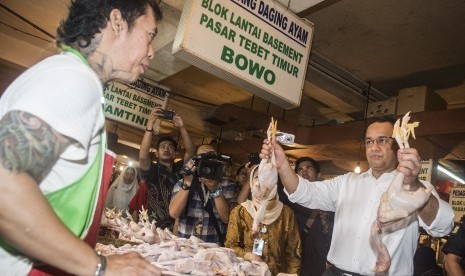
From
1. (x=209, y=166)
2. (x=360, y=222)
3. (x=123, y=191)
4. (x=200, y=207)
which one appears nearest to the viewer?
(x=360, y=222)

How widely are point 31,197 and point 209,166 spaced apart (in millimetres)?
2636

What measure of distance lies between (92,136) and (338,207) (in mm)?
2803

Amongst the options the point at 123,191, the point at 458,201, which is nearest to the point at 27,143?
the point at 123,191

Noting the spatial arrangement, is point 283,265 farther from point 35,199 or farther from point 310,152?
point 310,152

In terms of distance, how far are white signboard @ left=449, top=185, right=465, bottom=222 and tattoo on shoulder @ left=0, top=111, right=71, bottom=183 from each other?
37.4 feet

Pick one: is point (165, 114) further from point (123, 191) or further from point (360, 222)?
point (123, 191)

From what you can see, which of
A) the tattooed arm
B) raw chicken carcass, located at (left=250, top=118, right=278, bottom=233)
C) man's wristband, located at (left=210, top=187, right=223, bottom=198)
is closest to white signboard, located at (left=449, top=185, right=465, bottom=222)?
man's wristband, located at (left=210, top=187, right=223, bottom=198)

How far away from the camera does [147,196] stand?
5008 millimetres

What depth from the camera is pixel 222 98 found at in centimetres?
930

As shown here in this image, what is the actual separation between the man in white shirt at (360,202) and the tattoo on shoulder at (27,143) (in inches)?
79.1

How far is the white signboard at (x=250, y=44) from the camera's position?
9.73ft

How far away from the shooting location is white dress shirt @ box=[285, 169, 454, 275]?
2814 mm

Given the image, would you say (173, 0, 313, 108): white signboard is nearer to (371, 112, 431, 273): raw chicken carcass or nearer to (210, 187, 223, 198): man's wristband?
(210, 187, 223, 198): man's wristband

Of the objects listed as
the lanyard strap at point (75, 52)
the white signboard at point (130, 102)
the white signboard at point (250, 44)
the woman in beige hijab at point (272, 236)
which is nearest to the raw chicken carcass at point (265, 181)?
the white signboard at point (250, 44)
